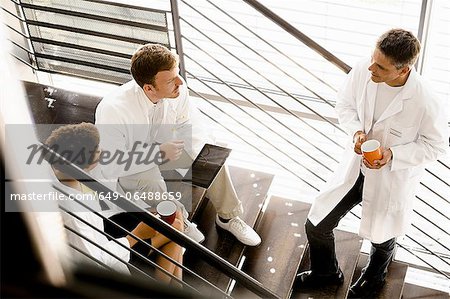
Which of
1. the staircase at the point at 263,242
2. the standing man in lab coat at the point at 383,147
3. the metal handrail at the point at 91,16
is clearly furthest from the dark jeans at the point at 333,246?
the metal handrail at the point at 91,16

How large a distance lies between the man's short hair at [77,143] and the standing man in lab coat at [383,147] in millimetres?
977

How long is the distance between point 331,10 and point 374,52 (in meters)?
1.26

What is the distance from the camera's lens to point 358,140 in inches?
96.6

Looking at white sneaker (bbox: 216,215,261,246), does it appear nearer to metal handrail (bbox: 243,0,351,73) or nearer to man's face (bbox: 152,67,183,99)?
man's face (bbox: 152,67,183,99)

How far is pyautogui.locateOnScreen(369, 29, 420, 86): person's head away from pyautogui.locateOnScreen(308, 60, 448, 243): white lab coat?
0.13 meters

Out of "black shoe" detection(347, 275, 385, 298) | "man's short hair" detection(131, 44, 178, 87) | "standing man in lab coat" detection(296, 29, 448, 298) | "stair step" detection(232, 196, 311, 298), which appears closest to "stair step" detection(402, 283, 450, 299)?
"black shoe" detection(347, 275, 385, 298)

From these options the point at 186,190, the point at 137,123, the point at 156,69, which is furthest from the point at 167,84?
the point at 186,190

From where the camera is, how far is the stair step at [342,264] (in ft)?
9.89

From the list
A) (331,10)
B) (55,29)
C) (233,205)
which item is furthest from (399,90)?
(55,29)

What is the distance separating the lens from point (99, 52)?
3461mm

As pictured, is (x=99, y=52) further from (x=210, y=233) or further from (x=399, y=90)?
(x=399, y=90)

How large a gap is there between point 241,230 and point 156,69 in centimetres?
90

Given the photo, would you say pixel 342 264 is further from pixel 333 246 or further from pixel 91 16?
pixel 91 16

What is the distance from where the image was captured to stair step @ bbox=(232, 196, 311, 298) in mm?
2941
